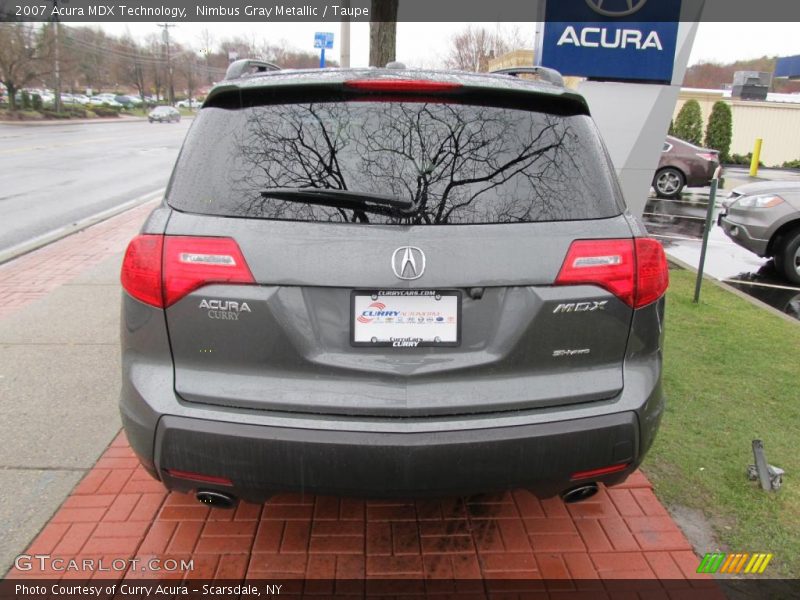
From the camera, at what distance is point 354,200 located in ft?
7.09

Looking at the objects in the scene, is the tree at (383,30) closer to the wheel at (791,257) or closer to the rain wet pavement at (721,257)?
the rain wet pavement at (721,257)

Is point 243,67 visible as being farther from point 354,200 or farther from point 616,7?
point 616,7

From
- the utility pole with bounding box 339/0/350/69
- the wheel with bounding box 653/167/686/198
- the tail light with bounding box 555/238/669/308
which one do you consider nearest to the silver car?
the tail light with bounding box 555/238/669/308

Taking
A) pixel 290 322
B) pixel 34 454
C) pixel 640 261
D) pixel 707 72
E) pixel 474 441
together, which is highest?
pixel 707 72

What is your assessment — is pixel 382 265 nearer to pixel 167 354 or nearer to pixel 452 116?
pixel 452 116

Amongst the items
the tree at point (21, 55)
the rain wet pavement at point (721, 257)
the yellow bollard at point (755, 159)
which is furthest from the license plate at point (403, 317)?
the tree at point (21, 55)

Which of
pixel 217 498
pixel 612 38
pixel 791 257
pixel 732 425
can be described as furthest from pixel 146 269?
pixel 791 257

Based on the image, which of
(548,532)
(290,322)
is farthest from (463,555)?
(290,322)

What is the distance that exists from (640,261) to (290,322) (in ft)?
4.10

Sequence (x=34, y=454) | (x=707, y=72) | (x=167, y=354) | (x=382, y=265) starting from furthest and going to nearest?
(x=707, y=72)
(x=34, y=454)
(x=167, y=354)
(x=382, y=265)

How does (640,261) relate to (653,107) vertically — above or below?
below

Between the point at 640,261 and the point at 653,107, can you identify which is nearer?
the point at 640,261

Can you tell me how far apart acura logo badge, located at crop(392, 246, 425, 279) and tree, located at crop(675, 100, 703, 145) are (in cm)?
2637

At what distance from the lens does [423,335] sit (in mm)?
2129
